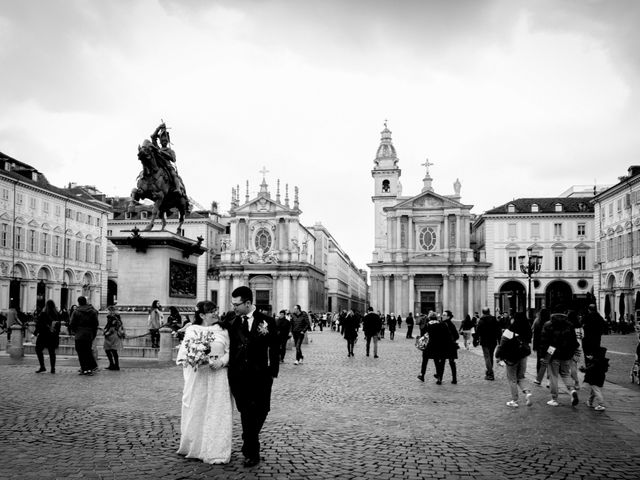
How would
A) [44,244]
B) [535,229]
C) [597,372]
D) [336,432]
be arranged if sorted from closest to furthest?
[336,432] → [597,372] → [44,244] → [535,229]

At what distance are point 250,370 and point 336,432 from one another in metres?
2.38

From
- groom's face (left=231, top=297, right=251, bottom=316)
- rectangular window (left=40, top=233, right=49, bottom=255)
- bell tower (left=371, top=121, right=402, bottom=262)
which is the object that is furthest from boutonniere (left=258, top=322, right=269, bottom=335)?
bell tower (left=371, top=121, right=402, bottom=262)

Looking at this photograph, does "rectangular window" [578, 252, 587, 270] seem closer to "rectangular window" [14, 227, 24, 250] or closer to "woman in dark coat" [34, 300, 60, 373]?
"rectangular window" [14, 227, 24, 250]

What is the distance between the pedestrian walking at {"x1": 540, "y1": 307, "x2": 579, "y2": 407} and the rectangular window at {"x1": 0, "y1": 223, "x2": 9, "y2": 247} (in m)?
48.1

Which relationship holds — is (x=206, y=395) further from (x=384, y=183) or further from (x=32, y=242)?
(x=384, y=183)

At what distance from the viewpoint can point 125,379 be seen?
13.8 m

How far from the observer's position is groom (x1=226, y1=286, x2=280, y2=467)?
22.4 ft

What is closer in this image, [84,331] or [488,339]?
[84,331]

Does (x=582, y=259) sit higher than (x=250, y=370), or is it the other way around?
(x=582, y=259)

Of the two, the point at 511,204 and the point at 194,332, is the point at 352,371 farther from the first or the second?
the point at 511,204

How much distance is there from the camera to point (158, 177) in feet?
69.7

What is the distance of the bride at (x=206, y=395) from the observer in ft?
22.4

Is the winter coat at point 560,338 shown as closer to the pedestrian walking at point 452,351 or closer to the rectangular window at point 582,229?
the pedestrian walking at point 452,351

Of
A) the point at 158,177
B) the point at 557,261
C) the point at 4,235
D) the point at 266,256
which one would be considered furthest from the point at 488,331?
the point at 266,256
